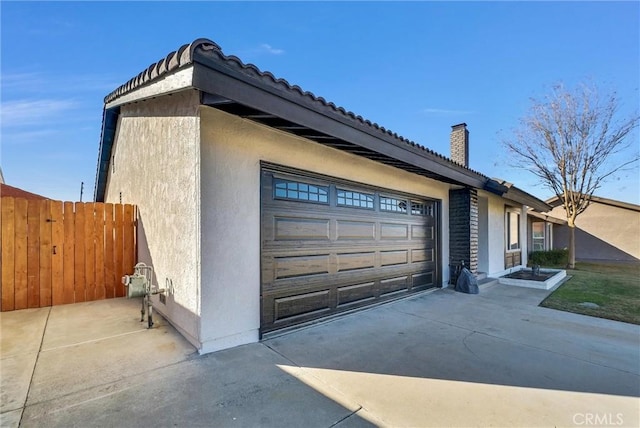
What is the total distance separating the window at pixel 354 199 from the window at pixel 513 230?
28.0ft

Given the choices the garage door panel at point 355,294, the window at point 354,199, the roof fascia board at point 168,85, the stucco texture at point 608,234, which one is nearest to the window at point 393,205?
the window at point 354,199

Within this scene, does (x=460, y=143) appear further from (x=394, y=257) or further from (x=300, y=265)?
(x=300, y=265)

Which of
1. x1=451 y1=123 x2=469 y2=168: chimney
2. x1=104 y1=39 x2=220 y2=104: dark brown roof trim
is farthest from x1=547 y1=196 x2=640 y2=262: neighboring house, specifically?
x1=104 y1=39 x2=220 y2=104: dark brown roof trim

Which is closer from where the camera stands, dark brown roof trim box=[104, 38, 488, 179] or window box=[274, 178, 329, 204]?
dark brown roof trim box=[104, 38, 488, 179]

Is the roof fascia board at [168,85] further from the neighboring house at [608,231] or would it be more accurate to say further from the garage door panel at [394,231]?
the neighboring house at [608,231]

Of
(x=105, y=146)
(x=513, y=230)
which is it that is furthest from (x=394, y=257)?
(x=105, y=146)

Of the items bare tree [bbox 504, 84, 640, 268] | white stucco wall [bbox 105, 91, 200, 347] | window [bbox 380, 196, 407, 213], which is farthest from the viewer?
bare tree [bbox 504, 84, 640, 268]

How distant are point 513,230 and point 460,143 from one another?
4807 mm

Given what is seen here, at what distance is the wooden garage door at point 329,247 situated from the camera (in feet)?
14.1

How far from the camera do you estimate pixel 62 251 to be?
18.1 ft

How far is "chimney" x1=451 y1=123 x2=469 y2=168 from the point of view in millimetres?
10484

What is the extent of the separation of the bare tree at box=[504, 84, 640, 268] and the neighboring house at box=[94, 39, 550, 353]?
37.4ft

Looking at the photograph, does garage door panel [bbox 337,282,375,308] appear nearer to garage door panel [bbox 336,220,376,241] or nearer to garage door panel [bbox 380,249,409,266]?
garage door panel [bbox 380,249,409,266]

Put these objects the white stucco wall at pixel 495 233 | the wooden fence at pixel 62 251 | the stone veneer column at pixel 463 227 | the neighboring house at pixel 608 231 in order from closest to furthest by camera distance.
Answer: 1. the wooden fence at pixel 62 251
2. the stone veneer column at pixel 463 227
3. the white stucco wall at pixel 495 233
4. the neighboring house at pixel 608 231
